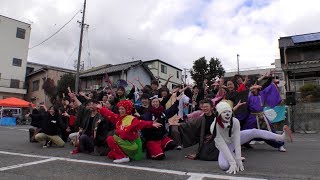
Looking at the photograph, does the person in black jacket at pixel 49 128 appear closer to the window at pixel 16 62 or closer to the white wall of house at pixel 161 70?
the white wall of house at pixel 161 70

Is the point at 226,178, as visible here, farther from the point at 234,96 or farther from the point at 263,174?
the point at 234,96

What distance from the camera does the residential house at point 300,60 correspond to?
24844 millimetres

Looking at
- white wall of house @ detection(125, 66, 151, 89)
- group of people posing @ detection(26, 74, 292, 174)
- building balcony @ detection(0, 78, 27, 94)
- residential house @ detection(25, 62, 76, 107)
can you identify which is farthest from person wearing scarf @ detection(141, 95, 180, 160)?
building balcony @ detection(0, 78, 27, 94)

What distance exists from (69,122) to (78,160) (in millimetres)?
3205

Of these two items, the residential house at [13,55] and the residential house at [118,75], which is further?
the residential house at [13,55]

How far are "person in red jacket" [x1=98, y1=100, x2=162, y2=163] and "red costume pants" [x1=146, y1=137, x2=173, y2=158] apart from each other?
0.27 meters

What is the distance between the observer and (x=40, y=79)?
127 feet

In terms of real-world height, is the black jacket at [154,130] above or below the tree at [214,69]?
below

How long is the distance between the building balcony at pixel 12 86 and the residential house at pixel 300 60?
32265 mm

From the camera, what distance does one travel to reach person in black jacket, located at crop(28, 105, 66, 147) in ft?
28.1

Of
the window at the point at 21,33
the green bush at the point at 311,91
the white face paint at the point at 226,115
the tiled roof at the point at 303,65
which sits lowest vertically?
the white face paint at the point at 226,115

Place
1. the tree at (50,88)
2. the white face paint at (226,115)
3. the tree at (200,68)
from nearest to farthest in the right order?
the white face paint at (226,115) → the tree at (200,68) → the tree at (50,88)

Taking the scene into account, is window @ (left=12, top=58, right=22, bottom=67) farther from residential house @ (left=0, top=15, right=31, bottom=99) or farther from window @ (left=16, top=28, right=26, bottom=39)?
window @ (left=16, top=28, right=26, bottom=39)

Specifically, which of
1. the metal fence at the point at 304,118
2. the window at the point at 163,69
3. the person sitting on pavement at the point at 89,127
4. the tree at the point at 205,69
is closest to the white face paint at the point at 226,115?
the person sitting on pavement at the point at 89,127
